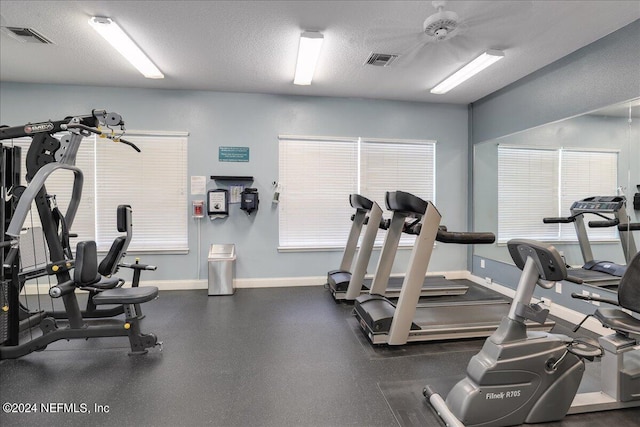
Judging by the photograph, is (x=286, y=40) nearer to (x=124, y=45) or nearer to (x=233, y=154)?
(x=124, y=45)

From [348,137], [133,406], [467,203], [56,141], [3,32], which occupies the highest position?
[3,32]

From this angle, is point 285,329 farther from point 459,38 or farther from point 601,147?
point 601,147

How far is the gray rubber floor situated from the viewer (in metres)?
1.83

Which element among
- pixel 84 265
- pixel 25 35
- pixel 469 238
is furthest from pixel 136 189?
pixel 469 238

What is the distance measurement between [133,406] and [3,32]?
3.81 meters

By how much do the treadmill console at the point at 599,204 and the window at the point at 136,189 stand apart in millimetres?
5494

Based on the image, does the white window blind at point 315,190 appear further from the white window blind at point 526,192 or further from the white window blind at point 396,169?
the white window blind at point 526,192

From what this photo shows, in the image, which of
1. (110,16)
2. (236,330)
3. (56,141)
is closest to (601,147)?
(236,330)

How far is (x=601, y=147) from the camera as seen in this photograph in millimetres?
3348

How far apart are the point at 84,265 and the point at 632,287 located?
3982 millimetres

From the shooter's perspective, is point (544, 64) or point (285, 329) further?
point (544, 64)

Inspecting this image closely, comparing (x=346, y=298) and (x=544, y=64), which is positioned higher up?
(x=544, y=64)

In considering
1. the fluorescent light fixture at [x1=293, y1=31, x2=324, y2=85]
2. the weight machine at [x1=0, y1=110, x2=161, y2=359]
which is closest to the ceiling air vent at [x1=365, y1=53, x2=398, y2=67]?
the fluorescent light fixture at [x1=293, y1=31, x2=324, y2=85]

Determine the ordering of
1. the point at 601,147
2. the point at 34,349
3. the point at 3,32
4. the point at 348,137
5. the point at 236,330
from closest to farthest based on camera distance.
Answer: the point at 34,349 → the point at 3,32 → the point at 236,330 → the point at 601,147 → the point at 348,137
